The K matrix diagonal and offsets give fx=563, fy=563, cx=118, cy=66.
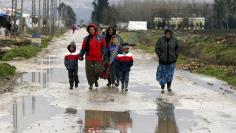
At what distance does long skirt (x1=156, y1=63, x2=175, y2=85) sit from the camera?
1568 cm

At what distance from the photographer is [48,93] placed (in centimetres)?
1448

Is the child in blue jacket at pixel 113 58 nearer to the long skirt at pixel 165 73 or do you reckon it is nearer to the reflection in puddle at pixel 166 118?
the long skirt at pixel 165 73

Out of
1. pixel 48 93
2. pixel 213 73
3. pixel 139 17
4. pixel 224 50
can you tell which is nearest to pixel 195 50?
pixel 224 50

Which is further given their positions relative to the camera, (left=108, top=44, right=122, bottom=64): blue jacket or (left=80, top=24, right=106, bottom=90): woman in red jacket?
(left=108, top=44, right=122, bottom=64): blue jacket

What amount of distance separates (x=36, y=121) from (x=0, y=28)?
54926 mm

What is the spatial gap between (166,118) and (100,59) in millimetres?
5072

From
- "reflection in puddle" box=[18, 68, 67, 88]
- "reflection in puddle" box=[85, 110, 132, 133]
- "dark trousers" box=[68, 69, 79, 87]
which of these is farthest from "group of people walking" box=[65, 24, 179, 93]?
"reflection in puddle" box=[85, 110, 132, 133]

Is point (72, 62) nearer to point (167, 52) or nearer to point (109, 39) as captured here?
point (109, 39)

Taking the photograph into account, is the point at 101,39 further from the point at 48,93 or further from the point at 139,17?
the point at 139,17

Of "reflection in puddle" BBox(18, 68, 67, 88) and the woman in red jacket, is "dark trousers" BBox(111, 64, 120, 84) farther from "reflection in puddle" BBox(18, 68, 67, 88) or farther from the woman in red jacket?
"reflection in puddle" BBox(18, 68, 67, 88)

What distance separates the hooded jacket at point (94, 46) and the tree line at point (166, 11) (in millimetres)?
87538

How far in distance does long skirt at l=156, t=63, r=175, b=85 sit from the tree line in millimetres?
86893

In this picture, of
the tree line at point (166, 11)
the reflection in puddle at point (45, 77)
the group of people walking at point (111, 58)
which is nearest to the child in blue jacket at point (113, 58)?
the group of people walking at point (111, 58)

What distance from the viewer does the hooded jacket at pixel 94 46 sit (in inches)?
608
